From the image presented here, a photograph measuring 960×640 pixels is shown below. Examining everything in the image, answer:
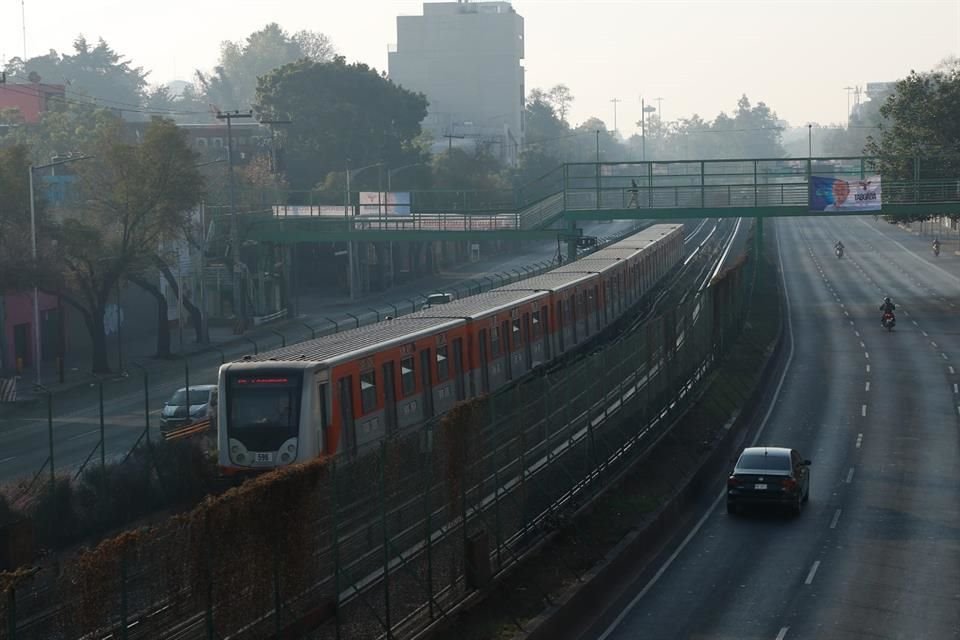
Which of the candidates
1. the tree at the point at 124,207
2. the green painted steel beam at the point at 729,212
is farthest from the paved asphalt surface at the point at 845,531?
the tree at the point at 124,207

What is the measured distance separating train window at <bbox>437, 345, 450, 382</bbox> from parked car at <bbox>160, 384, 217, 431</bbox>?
5.74 meters

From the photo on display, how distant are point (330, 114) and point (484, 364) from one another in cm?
7969

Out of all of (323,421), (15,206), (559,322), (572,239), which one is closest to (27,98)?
(572,239)

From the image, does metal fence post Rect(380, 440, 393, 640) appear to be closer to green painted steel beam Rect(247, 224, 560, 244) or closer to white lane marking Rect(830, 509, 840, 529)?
white lane marking Rect(830, 509, 840, 529)

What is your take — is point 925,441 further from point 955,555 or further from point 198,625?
point 198,625

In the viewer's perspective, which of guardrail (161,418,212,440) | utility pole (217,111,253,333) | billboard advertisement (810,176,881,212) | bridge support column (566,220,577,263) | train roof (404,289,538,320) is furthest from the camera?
bridge support column (566,220,577,263)

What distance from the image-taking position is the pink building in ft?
170

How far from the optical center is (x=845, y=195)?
69625 mm

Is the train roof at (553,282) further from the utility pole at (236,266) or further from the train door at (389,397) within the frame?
the utility pole at (236,266)

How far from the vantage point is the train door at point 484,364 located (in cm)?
3247

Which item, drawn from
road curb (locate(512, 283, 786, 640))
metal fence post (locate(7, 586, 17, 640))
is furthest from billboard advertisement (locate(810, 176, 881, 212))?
metal fence post (locate(7, 586, 17, 640))

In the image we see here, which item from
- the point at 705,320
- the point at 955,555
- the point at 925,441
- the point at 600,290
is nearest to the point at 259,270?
the point at 600,290

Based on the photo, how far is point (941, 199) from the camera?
72.1m

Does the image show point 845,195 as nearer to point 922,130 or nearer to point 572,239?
point 922,130
